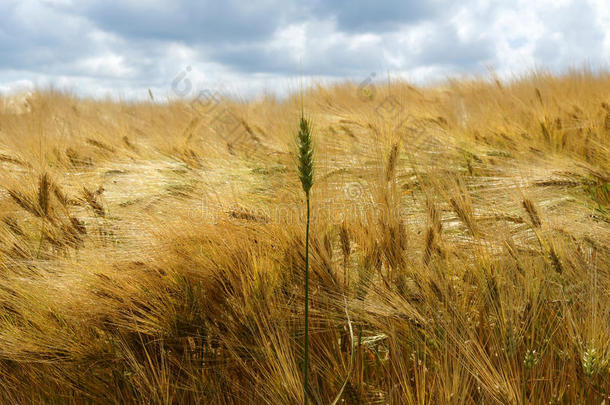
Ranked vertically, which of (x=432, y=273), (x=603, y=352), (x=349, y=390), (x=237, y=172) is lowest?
(x=349, y=390)

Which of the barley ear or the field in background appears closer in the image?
the barley ear

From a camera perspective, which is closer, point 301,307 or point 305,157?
point 305,157

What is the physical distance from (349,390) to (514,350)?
15.5 inches

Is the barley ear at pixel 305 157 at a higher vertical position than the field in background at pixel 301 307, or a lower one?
higher

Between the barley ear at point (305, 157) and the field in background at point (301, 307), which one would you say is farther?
the field in background at point (301, 307)

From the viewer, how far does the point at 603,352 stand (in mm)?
1152

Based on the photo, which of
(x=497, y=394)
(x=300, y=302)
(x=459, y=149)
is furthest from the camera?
(x=459, y=149)

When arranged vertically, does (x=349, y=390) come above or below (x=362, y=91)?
below

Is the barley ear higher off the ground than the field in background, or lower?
higher

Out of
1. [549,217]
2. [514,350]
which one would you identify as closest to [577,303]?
[514,350]

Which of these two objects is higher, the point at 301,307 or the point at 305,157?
the point at 305,157

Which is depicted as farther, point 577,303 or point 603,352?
point 577,303

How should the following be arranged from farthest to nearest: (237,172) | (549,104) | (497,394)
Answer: (549,104), (237,172), (497,394)

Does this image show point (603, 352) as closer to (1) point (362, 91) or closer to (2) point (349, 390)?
(2) point (349, 390)
